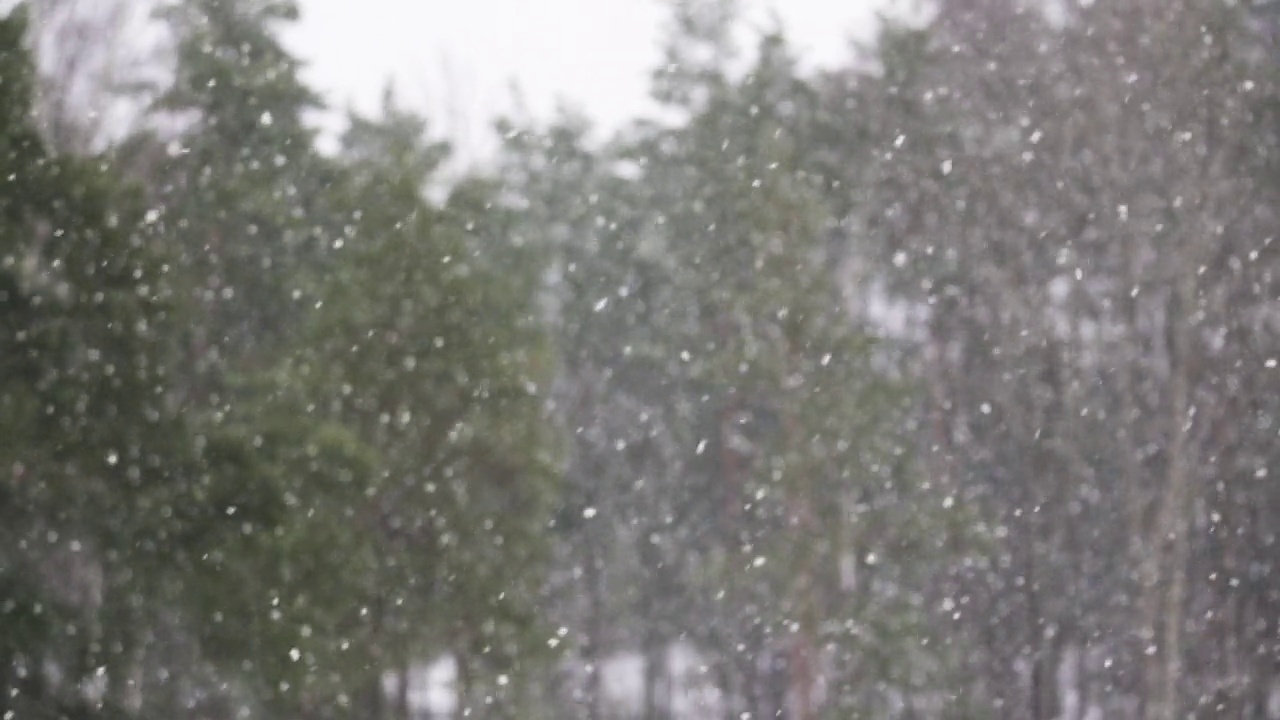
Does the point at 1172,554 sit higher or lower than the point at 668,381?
lower

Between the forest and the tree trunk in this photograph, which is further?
the tree trunk

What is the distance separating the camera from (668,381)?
3036 centimetres

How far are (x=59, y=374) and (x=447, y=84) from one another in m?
20.5

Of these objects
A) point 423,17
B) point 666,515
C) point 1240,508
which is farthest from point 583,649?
point 423,17

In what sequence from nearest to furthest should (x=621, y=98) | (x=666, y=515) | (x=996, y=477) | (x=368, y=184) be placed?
(x=368, y=184), (x=996, y=477), (x=666, y=515), (x=621, y=98)

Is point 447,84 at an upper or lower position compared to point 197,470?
upper

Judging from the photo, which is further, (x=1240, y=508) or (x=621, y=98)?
(x=621, y=98)

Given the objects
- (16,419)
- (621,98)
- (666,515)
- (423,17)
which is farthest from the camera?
(423,17)

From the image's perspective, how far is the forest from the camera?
1197 cm

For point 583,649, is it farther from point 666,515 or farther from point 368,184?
point 368,184

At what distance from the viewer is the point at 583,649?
31547 millimetres

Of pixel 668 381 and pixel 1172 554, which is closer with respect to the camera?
pixel 1172 554

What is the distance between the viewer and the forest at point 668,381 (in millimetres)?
11969

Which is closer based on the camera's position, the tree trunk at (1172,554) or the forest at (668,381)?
the forest at (668,381)
